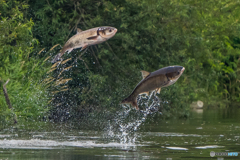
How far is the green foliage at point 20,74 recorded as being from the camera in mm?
18031

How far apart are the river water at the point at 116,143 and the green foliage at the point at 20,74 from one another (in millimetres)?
1818

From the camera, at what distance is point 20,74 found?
18609mm

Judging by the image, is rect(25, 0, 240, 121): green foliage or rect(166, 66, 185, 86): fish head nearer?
rect(166, 66, 185, 86): fish head

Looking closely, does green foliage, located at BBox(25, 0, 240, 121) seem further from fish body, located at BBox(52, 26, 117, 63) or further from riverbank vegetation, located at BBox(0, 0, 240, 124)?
A: fish body, located at BBox(52, 26, 117, 63)

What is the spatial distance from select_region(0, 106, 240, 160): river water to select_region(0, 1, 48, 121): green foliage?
1818 millimetres

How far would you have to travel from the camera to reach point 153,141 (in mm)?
13805

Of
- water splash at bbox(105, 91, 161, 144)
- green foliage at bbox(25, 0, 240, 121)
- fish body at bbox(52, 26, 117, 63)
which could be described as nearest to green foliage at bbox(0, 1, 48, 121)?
green foliage at bbox(25, 0, 240, 121)

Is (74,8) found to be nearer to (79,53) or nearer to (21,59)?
(79,53)

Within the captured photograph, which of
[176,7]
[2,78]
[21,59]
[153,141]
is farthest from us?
[176,7]

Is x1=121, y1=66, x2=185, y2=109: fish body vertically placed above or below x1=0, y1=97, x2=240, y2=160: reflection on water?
above

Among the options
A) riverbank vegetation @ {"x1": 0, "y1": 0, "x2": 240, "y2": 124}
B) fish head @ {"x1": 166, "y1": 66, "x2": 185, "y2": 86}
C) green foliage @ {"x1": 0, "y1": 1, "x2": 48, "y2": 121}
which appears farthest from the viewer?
riverbank vegetation @ {"x1": 0, "y1": 0, "x2": 240, "y2": 124}

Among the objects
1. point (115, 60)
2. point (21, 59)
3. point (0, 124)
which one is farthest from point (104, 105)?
point (0, 124)

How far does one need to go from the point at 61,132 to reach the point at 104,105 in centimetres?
601

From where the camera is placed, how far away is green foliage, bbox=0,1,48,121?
18031 millimetres
